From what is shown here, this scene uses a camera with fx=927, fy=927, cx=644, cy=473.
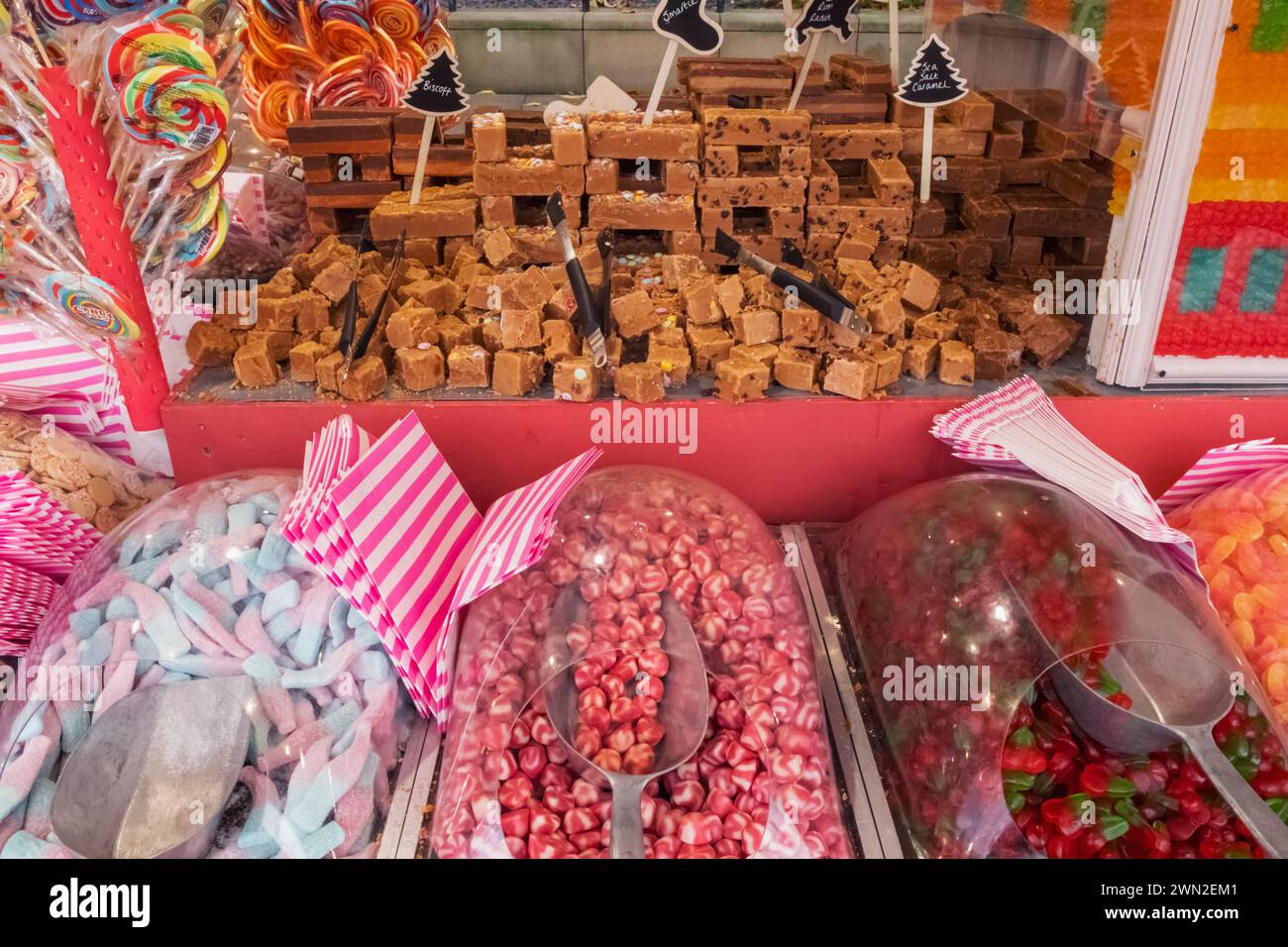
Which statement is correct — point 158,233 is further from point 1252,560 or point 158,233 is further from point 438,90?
point 1252,560

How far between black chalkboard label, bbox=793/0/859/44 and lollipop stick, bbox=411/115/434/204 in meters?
1.03

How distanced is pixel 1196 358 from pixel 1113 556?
70 centimetres

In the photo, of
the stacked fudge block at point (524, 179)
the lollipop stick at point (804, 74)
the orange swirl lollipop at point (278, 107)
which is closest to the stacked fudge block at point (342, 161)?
the stacked fudge block at point (524, 179)

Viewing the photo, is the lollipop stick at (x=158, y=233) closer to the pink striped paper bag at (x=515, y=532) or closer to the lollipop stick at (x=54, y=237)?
the lollipop stick at (x=54, y=237)

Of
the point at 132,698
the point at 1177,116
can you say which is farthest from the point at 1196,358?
the point at 132,698

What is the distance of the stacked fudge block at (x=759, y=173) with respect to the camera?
7.99ft

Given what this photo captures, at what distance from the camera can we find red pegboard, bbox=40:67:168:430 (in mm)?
1703

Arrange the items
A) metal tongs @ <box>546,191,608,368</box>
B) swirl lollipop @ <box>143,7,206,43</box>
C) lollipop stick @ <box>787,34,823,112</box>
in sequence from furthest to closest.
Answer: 1. lollipop stick @ <box>787,34,823,112</box>
2. metal tongs @ <box>546,191,608,368</box>
3. swirl lollipop @ <box>143,7,206,43</box>

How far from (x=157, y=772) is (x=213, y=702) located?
125 mm

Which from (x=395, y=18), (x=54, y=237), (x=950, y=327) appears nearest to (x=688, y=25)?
(x=950, y=327)

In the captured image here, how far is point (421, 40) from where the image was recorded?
3.72 m

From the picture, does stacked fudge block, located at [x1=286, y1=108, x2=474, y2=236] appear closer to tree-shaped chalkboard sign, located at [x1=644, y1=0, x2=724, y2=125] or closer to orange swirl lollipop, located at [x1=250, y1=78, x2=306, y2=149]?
tree-shaped chalkboard sign, located at [x1=644, y1=0, x2=724, y2=125]

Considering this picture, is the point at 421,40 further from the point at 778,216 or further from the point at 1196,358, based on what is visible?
the point at 1196,358

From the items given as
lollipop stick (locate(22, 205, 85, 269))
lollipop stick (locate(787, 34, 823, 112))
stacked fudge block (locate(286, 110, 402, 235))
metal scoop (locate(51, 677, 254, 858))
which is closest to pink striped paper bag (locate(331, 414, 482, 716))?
metal scoop (locate(51, 677, 254, 858))
